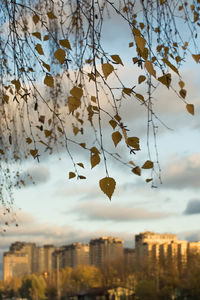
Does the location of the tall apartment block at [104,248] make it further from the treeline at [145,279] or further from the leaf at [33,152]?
the leaf at [33,152]

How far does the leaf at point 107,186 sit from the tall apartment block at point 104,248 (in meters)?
52.9

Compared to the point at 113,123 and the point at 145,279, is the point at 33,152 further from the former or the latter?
the point at 145,279

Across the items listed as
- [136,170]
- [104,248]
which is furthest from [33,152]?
[104,248]

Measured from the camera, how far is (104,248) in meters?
54.1

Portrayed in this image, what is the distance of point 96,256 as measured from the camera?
56.8 m

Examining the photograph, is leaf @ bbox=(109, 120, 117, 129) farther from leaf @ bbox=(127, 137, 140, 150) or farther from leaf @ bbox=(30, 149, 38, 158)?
leaf @ bbox=(30, 149, 38, 158)

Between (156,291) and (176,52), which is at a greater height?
(176,52)

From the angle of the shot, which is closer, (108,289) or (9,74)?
(9,74)

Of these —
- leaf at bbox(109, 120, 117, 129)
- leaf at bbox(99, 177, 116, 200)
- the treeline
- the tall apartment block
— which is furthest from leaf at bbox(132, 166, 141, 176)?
the tall apartment block

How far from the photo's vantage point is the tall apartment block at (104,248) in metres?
54.0

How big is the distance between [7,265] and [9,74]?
9158 centimetres

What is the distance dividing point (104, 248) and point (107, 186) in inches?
2133

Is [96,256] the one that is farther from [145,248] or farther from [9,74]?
[9,74]

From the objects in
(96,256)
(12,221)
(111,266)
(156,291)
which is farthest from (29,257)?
(12,221)
